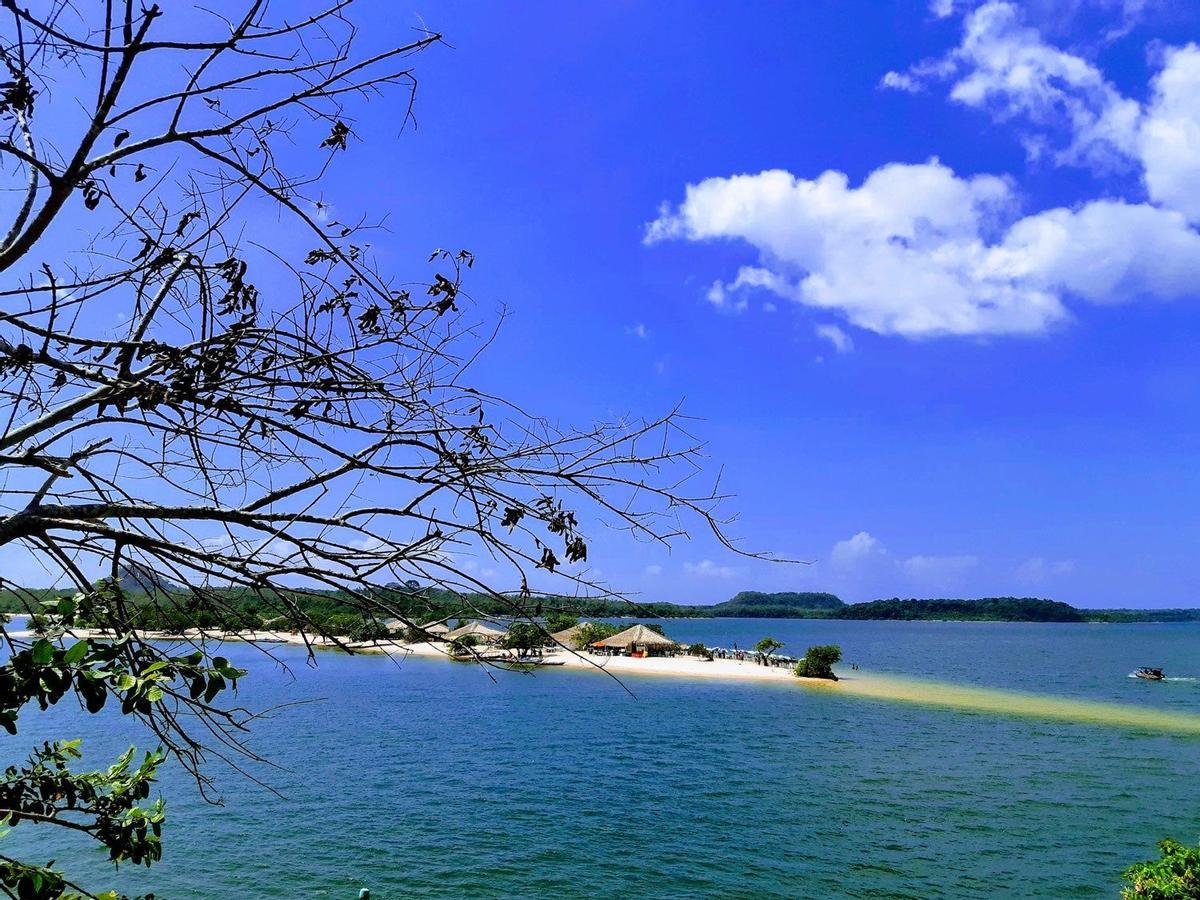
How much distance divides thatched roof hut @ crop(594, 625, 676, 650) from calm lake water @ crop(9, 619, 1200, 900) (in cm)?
2365

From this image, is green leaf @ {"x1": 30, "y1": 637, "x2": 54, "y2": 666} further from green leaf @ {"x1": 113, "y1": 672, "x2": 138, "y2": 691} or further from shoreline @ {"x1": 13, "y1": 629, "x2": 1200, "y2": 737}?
shoreline @ {"x1": 13, "y1": 629, "x2": 1200, "y2": 737}

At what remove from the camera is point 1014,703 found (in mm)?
33906

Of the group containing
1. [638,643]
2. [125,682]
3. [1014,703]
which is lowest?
[638,643]

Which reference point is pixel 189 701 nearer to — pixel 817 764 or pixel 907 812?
pixel 907 812

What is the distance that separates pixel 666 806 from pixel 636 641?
129 ft

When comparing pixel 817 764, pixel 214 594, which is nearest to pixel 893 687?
pixel 817 764

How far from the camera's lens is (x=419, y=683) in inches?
1654

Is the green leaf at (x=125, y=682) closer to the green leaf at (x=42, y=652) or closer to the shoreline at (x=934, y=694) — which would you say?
the green leaf at (x=42, y=652)

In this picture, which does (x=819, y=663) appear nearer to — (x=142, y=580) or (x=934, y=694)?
(x=934, y=694)

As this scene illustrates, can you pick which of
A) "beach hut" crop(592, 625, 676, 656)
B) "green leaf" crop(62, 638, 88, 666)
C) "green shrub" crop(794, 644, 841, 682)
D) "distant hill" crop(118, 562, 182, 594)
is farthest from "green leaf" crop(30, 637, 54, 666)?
"beach hut" crop(592, 625, 676, 656)

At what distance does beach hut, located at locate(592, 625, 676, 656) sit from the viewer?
179 feet

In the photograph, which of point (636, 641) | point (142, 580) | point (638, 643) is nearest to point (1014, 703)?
point (638, 643)

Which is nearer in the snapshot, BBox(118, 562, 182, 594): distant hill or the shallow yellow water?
BBox(118, 562, 182, 594): distant hill

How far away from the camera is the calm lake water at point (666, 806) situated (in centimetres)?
1207
